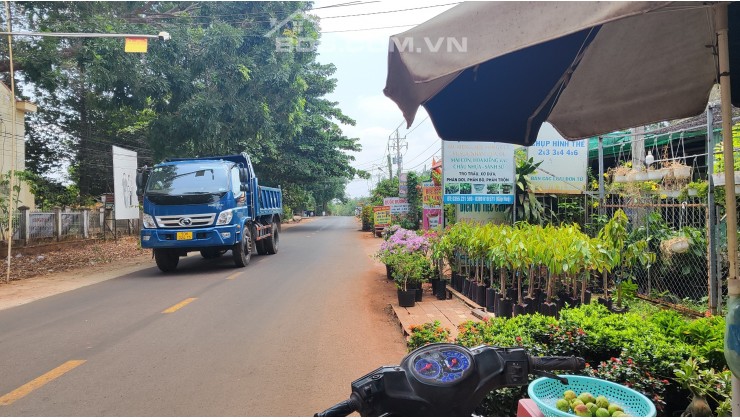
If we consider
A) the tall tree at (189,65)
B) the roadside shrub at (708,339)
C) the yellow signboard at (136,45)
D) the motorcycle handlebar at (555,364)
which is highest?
the tall tree at (189,65)

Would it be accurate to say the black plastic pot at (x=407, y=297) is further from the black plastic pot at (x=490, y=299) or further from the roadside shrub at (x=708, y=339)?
the roadside shrub at (x=708, y=339)

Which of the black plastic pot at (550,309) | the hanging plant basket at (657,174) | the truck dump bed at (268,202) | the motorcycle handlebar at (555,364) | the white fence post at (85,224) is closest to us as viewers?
the motorcycle handlebar at (555,364)

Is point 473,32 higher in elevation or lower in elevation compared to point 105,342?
higher

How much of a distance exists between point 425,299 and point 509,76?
5012mm

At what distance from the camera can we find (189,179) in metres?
10.8

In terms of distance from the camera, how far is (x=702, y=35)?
2.68 meters

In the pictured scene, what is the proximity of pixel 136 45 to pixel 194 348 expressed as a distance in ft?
19.7

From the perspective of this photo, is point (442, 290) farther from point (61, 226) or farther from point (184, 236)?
point (61, 226)

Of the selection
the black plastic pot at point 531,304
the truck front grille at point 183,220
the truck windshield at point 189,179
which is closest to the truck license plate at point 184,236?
the truck front grille at point 183,220

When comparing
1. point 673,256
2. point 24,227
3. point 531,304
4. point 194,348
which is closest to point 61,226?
point 24,227

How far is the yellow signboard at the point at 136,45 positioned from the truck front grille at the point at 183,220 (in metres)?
3.67

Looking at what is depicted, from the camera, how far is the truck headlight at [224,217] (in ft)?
34.5

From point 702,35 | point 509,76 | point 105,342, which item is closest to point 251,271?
point 105,342

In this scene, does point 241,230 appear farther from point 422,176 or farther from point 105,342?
point 422,176
